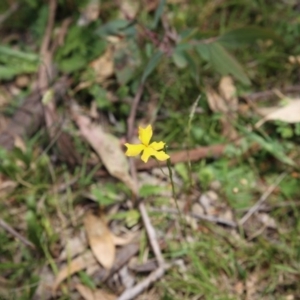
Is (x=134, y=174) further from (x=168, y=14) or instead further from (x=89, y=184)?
(x=168, y=14)

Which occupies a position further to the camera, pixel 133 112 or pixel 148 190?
pixel 133 112

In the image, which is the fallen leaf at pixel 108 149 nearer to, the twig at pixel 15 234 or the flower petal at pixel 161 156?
the twig at pixel 15 234

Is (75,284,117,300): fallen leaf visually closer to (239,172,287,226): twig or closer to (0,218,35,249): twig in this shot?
(0,218,35,249): twig

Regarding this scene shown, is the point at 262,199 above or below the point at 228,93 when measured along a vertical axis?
below

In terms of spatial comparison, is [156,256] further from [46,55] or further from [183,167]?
[46,55]

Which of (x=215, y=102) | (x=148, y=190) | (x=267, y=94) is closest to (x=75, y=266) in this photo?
(x=148, y=190)

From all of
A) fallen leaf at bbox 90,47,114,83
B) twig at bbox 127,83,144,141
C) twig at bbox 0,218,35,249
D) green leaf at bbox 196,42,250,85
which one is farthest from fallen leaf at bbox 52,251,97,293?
green leaf at bbox 196,42,250,85
